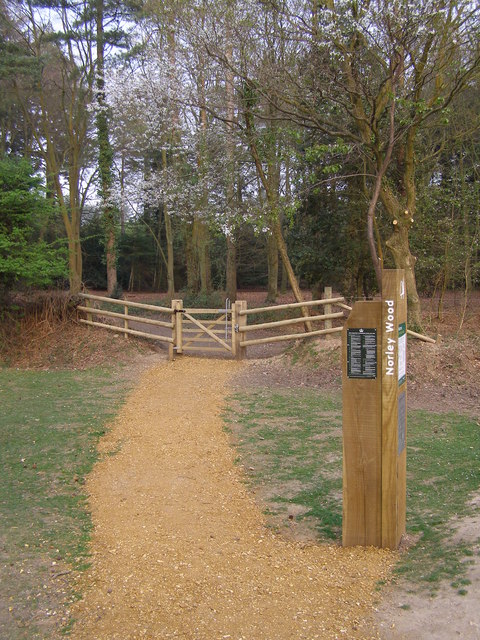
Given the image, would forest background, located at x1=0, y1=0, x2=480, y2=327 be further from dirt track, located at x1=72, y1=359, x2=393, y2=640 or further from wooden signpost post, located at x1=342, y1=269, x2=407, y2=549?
dirt track, located at x1=72, y1=359, x2=393, y2=640

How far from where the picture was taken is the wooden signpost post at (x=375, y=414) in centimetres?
457

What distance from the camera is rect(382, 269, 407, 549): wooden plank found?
4555 mm

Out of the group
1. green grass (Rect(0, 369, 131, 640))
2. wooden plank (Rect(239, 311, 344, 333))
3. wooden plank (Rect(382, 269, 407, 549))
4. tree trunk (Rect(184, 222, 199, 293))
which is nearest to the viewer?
green grass (Rect(0, 369, 131, 640))

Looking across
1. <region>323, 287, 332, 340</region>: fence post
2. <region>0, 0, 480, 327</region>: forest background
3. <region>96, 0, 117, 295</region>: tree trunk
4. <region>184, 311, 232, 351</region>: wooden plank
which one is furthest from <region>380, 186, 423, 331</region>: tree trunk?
<region>96, 0, 117, 295</region>: tree trunk

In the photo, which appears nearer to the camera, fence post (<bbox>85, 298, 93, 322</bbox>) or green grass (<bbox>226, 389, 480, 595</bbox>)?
green grass (<bbox>226, 389, 480, 595</bbox>)

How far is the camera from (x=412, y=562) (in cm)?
448

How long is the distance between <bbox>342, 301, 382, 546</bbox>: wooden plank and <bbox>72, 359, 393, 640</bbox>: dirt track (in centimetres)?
25

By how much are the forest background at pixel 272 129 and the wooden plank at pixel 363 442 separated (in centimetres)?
189

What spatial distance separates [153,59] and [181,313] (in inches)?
371

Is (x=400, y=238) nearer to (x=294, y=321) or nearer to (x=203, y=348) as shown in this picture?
(x=294, y=321)

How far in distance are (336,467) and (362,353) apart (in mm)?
2899

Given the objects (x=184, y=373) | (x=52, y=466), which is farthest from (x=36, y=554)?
(x=184, y=373)

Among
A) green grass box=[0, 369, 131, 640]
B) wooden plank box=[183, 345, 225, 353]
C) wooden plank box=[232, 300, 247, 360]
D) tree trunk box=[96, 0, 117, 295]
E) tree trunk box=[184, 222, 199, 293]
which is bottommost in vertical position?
green grass box=[0, 369, 131, 640]

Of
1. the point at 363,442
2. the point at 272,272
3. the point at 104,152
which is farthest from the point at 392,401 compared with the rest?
the point at 104,152
